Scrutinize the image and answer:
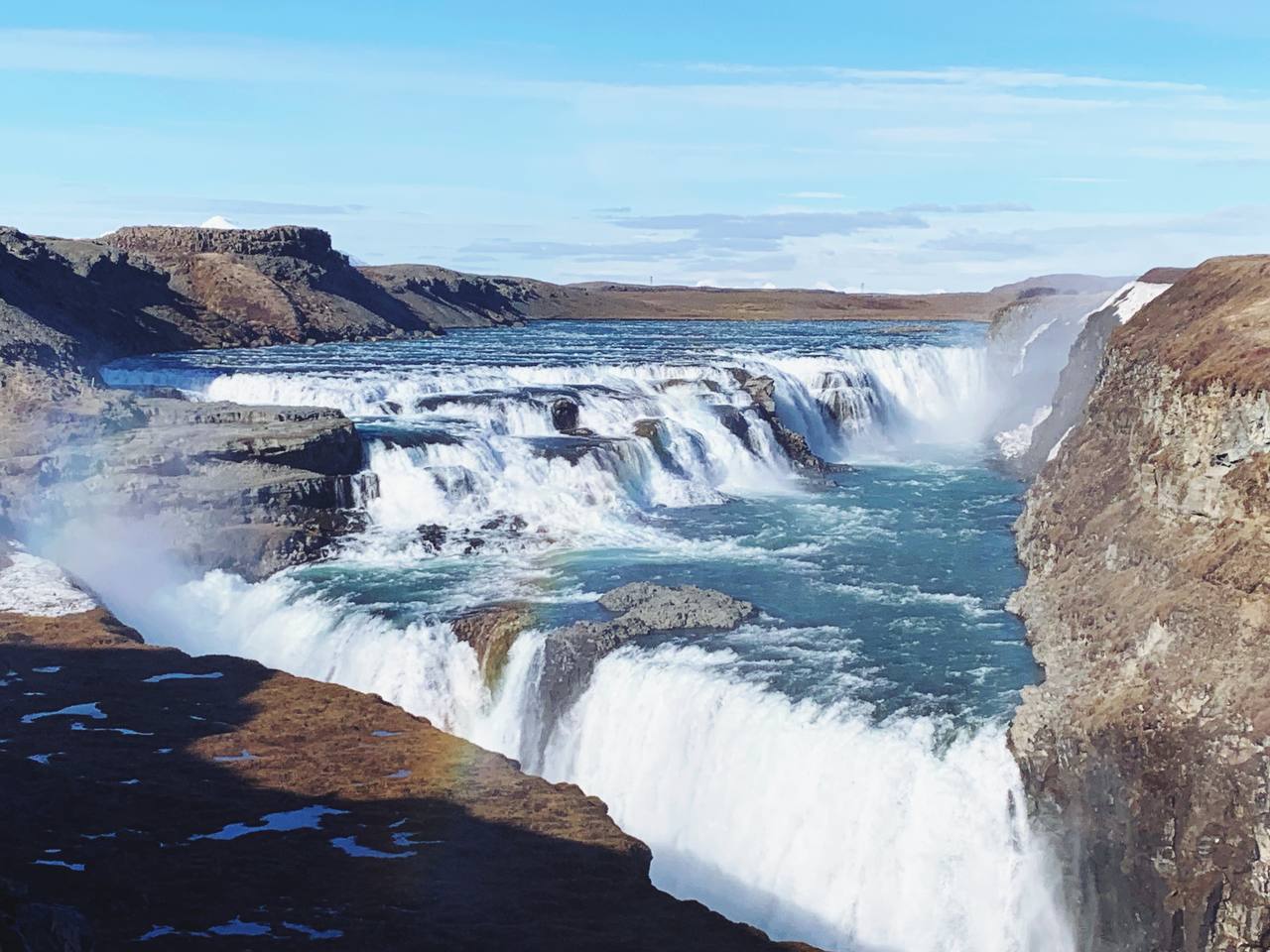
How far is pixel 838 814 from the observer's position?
1598 cm

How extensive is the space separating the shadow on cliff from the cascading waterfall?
102 inches

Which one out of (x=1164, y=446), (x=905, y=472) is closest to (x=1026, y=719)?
(x=1164, y=446)

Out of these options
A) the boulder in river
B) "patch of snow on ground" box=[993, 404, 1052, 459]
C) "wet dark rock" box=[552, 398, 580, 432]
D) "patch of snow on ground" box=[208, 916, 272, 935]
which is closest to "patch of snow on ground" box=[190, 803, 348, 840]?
"patch of snow on ground" box=[208, 916, 272, 935]

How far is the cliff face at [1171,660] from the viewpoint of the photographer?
43.0ft

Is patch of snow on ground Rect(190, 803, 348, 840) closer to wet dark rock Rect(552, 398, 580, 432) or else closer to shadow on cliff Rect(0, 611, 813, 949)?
shadow on cliff Rect(0, 611, 813, 949)

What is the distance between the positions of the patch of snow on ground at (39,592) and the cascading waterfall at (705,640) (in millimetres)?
2066

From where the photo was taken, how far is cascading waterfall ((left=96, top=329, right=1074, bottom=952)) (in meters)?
15.5

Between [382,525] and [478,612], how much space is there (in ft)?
27.4

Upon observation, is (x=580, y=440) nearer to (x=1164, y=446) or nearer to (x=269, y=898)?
(x=1164, y=446)

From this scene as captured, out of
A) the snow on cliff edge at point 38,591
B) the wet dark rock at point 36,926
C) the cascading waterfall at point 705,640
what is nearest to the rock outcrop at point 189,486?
the cascading waterfall at point 705,640


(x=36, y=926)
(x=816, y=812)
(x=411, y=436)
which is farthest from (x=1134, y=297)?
(x=36, y=926)

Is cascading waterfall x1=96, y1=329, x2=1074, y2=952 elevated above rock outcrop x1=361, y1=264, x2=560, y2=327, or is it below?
below

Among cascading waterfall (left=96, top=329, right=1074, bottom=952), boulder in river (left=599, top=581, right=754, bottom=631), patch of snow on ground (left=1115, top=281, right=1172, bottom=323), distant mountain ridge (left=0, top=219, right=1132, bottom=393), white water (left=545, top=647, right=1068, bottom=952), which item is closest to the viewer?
white water (left=545, top=647, right=1068, bottom=952)

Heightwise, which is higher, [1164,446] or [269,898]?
[1164,446]
